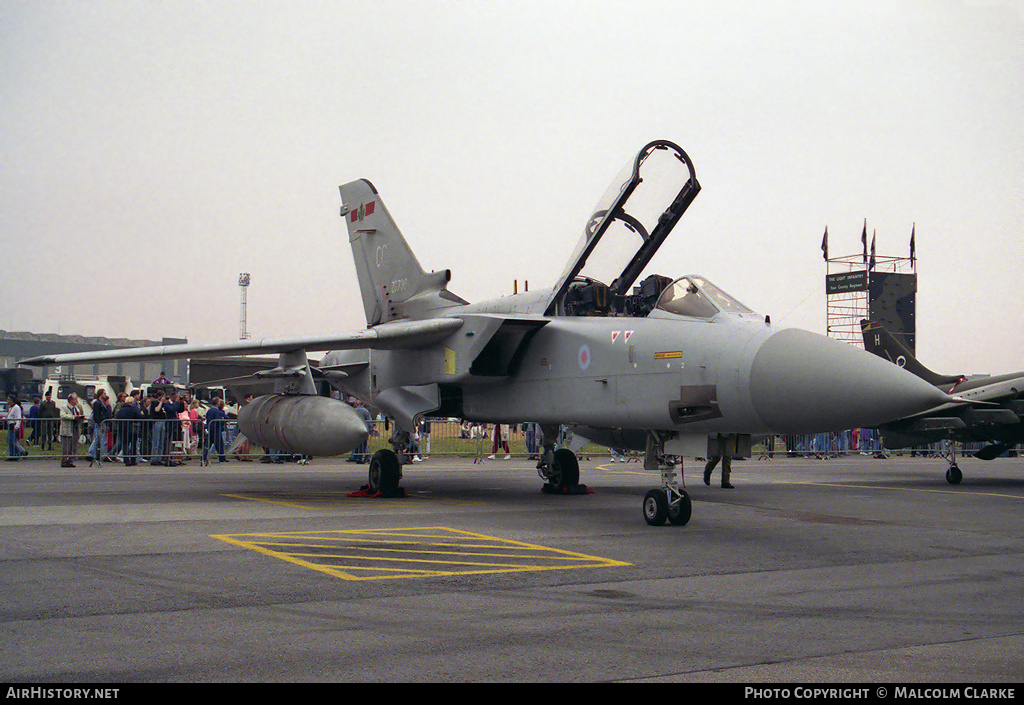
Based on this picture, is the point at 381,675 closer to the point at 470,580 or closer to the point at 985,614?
the point at 470,580

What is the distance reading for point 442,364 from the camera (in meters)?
12.4

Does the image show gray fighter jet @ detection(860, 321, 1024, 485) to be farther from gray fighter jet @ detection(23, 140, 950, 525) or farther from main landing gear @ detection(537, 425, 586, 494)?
gray fighter jet @ detection(23, 140, 950, 525)

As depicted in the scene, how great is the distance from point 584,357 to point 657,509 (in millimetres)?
1999

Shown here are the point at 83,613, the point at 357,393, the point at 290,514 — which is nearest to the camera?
the point at 83,613

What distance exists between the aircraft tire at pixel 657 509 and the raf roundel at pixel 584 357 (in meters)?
1.68

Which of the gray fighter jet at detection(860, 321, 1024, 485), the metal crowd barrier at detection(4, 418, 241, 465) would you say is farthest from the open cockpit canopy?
the metal crowd barrier at detection(4, 418, 241, 465)

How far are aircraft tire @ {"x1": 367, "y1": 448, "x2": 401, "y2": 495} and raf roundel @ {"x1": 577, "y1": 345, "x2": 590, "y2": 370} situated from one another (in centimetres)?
372

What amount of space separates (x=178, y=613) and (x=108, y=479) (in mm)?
11934

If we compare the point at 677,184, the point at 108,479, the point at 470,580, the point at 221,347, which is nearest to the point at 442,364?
the point at 221,347

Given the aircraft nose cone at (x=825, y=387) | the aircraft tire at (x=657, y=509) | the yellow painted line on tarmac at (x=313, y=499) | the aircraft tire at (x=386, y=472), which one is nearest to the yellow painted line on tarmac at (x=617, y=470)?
the yellow painted line on tarmac at (x=313, y=499)

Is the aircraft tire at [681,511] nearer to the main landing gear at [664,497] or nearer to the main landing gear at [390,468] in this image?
the main landing gear at [664,497]

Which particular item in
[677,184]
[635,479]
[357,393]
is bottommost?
[635,479]

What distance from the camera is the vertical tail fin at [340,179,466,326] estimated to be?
47.9 ft

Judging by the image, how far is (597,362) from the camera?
403 inches
